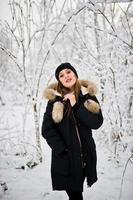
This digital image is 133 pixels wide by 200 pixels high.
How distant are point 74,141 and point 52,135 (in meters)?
0.22

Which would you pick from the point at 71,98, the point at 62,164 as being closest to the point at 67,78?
the point at 71,98

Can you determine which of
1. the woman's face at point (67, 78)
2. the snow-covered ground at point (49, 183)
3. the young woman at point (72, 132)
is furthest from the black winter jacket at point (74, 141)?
the snow-covered ground at point (49, 183)

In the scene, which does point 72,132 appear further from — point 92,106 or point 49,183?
point 49,183

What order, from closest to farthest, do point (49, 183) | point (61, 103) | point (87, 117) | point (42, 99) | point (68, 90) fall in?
point (87, 117) < point (61, 103) < point (68, 90) < point (49, 183) < point (42, 99)

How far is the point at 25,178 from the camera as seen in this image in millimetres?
3830

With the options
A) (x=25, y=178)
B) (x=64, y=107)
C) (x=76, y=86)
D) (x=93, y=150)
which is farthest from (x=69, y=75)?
(x=25, y=178)

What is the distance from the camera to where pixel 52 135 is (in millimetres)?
2385

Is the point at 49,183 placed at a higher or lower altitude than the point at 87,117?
lower

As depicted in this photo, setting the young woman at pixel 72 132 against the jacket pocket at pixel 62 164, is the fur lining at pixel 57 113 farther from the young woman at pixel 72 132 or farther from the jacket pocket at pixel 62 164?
the jacket pocket at pixel 62 164

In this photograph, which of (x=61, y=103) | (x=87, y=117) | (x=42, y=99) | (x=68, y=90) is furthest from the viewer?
(x=42, y=99)

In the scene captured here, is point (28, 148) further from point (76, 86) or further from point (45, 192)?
point (76, 86)

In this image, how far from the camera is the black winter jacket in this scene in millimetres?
2318

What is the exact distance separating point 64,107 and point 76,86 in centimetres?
24

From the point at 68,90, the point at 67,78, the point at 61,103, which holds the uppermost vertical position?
the point at 67,78
